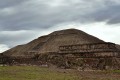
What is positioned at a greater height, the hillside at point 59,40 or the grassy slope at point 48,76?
the hillside at point 59,40

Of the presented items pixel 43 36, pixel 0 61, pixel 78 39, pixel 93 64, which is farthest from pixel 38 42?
pixel 93 64

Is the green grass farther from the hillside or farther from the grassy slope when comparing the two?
the hillside

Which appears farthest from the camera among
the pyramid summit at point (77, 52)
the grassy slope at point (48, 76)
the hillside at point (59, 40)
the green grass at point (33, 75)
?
the hillside at point (59, 40)

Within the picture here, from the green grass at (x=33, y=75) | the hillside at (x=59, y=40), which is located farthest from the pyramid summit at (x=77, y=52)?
the green grass at (x=33, y=75)

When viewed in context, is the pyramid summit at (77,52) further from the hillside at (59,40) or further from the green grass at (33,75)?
the green grass at (33,75)

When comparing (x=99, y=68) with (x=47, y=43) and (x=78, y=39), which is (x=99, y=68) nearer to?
(x=78, y=39)

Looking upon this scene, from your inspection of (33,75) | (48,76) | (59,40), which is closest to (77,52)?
(59,40)

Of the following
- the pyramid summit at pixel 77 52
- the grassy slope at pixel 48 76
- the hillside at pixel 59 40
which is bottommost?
the grassy slope at pixel 48 76

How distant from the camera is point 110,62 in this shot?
67000 millimetres

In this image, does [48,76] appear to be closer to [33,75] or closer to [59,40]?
[33,75]

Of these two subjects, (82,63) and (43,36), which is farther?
(43,36)

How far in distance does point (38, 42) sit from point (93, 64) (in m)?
49.1

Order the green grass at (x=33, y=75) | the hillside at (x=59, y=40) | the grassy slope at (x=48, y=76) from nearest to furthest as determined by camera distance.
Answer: the green grass at (x=33, y=75), the grassy slope at (x=48, y=76), the hillside at (x=59, y=40)

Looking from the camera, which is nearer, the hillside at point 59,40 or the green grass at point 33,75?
the green grass at point 33,75
